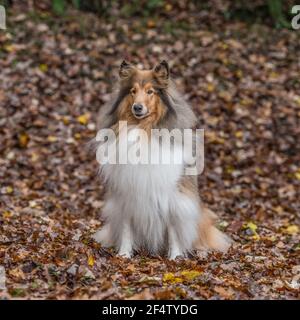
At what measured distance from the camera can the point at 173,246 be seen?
639 centimetres

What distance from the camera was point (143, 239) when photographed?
6.43 meters

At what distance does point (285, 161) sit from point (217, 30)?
431cm

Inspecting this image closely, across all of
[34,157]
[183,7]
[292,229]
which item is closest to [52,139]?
[34,157]

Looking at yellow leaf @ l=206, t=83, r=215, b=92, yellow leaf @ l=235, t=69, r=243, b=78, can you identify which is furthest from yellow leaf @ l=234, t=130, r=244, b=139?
yellow leaf @ l=235, t=69, r=243, b=78

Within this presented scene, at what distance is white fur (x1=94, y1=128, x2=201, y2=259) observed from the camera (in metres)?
6.09

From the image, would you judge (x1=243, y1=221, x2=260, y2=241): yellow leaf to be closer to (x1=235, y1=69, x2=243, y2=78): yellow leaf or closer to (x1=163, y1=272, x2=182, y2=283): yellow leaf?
(x1=163, y1=272, x2=182, y2=283): yellow leaf

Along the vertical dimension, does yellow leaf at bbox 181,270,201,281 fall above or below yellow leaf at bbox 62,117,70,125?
below

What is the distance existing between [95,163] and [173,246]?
12.9 feet

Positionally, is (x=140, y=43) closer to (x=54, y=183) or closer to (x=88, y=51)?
(x=88, y=51)

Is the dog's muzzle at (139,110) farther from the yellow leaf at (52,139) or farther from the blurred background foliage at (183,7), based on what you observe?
the blurred background foliage at (183,7)

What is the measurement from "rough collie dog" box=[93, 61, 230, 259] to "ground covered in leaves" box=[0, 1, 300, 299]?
8.8 inches

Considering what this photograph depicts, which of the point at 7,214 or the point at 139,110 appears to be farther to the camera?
the point at 7,214

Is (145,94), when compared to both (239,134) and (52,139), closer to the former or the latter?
(52,139)
